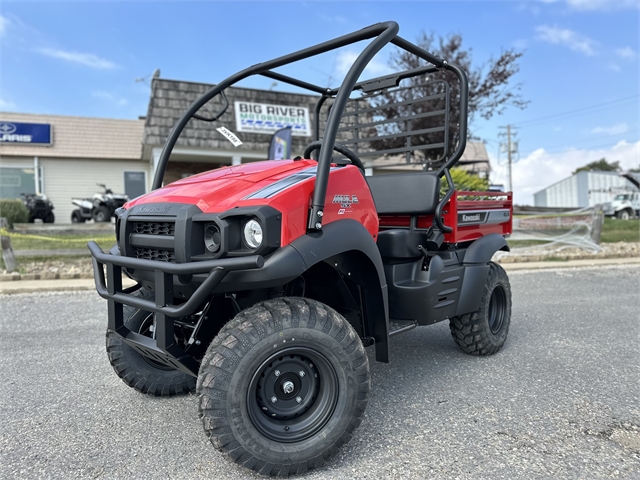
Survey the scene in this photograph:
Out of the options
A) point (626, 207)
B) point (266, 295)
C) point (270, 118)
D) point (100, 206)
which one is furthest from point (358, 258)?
point (626, 207)

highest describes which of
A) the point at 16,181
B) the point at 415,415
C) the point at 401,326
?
the point at 16,181

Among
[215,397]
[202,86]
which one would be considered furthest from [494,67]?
[215,397]

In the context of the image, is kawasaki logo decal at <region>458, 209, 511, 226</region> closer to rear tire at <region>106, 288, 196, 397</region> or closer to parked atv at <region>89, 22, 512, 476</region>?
parked atv at <region>89, 22, 512, 476</region>

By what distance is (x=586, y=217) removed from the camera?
12.1m

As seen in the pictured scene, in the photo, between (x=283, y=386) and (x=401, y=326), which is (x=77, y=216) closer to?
(x=401, y=326)

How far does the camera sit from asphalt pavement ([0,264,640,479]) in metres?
2.39

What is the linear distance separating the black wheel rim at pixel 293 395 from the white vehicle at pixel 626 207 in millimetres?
30921

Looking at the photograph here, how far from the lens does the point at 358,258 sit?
2.78 m

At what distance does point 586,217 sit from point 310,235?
38.2ft

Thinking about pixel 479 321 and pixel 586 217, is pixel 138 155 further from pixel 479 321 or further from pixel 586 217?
pixel 479 321

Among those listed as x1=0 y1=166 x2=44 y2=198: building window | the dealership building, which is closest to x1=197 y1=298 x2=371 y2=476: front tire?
the dealership building

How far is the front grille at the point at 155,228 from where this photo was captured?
2.48 metres

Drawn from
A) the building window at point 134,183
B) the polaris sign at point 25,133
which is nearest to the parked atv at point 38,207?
the polaris sign at point 25,133

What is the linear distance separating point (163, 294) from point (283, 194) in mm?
716
